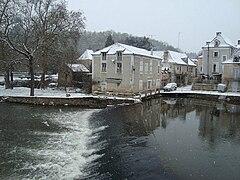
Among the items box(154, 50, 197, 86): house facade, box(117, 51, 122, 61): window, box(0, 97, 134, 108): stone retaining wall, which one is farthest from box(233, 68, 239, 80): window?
box(0, 97, 134, 108): stone retaining wall

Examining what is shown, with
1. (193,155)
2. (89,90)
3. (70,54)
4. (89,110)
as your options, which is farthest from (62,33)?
(193,155)

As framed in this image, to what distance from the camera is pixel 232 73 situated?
1574 inches

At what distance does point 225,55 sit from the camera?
4741 cm

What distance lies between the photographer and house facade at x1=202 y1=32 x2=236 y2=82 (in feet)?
155

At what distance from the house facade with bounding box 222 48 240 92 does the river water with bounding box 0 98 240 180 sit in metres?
15.1

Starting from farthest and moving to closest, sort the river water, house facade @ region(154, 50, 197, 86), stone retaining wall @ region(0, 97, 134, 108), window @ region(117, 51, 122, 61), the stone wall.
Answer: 1. house facade @ region(154, 50, 197, 86)
2. the stone wall
3. window @ region(117, 51, 122, 61)
4. stone retaining wall @ region(0, 97, 134, 108)
5. the river water

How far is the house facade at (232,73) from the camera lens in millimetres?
39156

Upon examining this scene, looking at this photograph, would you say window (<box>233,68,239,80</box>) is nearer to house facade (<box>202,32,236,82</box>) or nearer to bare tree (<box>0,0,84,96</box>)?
house facade (<box>202,32,236,82</box>)

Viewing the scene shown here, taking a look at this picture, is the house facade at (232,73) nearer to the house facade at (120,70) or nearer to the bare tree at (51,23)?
the house facade at (120,70)

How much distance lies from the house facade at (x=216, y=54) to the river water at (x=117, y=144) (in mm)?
24352

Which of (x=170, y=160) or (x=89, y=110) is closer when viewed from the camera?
(x=170, y=160)

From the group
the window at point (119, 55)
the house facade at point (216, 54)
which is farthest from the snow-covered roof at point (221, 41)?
Answer: the window at point (119, 55)

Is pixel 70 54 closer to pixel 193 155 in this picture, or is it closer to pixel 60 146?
pixel 60 146

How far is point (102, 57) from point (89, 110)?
35.8 ft
